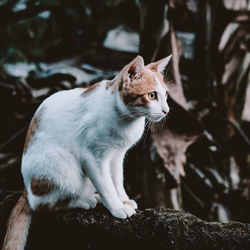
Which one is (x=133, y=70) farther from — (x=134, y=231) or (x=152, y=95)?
(x=134, y=231)

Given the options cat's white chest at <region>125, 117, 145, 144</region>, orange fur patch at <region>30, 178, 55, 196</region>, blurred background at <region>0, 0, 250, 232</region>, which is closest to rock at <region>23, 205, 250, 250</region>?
orange fur patch at <region>30, 178, 55, 196</region>

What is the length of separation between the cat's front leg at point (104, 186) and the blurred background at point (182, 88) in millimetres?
901

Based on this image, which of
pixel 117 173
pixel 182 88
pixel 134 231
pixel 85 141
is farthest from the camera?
pixel 182 88

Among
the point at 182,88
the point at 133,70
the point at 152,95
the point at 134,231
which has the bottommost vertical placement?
the point at 182,88

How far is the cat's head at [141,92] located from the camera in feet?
5.27

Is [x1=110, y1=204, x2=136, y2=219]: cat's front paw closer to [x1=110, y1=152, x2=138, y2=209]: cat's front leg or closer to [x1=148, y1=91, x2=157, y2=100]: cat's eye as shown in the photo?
[x1=110, y1=152, x2=138, y2=209]: cat's front leg

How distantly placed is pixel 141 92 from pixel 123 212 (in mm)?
546

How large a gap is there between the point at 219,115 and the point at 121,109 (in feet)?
5.44

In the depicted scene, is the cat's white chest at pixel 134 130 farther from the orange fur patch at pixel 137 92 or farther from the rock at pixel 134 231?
the rock at pixel 134 231

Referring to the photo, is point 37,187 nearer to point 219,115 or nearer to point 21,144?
point 21,144

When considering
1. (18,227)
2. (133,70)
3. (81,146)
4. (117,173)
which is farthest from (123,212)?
(133,70)

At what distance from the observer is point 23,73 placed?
3102 millimetres

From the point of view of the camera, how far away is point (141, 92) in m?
1.61

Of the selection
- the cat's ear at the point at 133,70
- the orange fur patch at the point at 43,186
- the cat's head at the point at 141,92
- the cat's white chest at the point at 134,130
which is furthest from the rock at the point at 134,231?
the cat's ear at the point at 133,70
